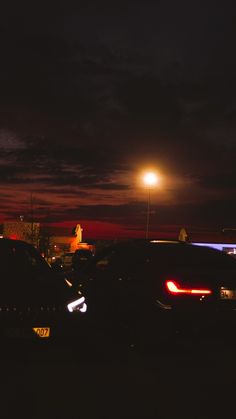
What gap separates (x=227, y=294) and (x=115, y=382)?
215 centimetres

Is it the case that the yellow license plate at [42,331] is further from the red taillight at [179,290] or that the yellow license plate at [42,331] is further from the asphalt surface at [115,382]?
the red taillight at [179,290]

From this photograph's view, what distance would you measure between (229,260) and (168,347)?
1.56m

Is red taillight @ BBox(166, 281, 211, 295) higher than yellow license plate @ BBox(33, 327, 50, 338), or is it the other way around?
red taillight @ BBox(166, 281, 211, 295)

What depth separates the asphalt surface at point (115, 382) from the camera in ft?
17.4

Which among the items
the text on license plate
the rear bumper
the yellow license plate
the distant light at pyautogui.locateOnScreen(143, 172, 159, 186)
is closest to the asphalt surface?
the yellow license plate

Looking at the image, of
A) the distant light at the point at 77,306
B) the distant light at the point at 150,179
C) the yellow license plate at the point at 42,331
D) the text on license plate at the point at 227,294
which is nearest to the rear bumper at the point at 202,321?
the text on license plate at the point at 227,294

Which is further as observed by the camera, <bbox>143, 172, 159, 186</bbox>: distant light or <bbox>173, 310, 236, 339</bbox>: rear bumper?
<bbox>143, 172, 159, 186</bbox>: distant light

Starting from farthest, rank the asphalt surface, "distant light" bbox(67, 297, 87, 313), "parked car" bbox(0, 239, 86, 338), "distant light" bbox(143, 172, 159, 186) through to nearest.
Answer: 1. "distant light" bbox(143, 172, 159, 186)
2. "distant light" bbox(67, 297, 87, 313)
3. "parked car" bbox(0, 239, 86, 338)
4. the asphalt surface

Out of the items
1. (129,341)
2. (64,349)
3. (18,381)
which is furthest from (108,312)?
(18,381)

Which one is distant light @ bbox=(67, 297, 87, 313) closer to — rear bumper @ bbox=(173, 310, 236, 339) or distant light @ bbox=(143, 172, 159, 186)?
rear bumper @ bbox=(173, 310, 236, 339)

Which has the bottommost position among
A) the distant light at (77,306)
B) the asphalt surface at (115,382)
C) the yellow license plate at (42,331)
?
the asphalt surface at (115,382)

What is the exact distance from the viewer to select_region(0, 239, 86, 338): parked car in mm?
6531

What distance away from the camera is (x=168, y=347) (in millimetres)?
8156

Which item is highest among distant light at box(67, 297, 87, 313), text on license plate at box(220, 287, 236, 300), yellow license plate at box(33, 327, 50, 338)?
text on license plate at box(220, 287, 236, 300)
